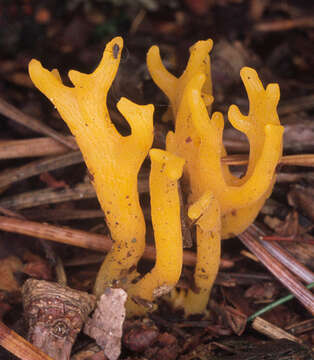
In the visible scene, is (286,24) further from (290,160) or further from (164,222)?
(164,222)

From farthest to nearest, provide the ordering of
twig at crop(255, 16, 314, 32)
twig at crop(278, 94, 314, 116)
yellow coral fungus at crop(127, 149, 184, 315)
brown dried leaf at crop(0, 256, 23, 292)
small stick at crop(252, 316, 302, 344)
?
twig at crop(255, 16, 314, 32)
twig at crop(278, 94, 314, 116)
brown dried leaf at crop(0, 256, 23, 292)
small stick at crop(252, 316, 302, 344)
yellow coral fungus at crop(127, 149, 184, 315)

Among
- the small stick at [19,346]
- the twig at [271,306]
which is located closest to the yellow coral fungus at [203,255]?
the twig at [271,306]

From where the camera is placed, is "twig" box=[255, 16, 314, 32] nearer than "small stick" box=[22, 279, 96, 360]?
No

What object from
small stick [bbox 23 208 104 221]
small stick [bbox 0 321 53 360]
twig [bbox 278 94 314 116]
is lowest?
small stick [bbox 0 321 53 360]

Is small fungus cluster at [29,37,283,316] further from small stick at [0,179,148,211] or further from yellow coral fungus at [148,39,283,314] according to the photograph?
small stick at [0,179,148,211]

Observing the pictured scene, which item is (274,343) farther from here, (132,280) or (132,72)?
(132,72)

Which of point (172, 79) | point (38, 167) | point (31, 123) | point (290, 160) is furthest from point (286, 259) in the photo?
point (31, 123)

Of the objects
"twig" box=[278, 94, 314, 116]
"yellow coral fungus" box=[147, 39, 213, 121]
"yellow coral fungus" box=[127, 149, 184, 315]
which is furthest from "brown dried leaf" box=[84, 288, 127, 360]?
"twig" box=[278, 94, 314, 116]
